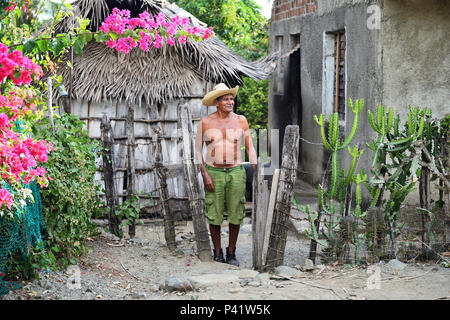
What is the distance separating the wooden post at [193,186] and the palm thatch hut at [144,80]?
2168mm

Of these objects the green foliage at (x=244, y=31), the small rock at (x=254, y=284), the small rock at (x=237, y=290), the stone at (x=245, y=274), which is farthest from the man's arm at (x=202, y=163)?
the green foliage at (x=244, y=31)

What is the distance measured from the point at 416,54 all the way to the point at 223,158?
2.99m

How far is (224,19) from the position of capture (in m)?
14.3

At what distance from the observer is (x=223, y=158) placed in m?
6.31

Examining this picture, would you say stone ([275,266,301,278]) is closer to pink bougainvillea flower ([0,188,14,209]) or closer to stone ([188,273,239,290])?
stone ([188,273,239,290])

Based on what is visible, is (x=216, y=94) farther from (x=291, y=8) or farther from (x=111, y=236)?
(x=291, y=8)

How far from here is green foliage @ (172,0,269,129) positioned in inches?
556

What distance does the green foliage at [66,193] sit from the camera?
5.30 m

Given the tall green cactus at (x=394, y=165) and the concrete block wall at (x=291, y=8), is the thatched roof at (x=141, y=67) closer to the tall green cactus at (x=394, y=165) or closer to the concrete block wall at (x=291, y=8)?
the concrete block wall at (x=291, y=8)

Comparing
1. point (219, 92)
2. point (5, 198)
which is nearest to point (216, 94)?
point (219, 92)

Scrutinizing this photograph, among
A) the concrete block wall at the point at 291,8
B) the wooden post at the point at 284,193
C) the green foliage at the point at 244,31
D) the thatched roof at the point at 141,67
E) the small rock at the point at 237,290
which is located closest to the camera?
the small rock at the point at 237,290

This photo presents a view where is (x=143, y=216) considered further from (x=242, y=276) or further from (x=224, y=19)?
(x=224, y=19)
